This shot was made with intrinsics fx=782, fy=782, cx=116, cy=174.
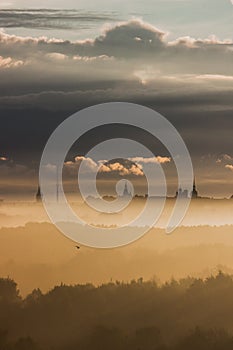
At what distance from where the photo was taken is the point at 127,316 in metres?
42.9

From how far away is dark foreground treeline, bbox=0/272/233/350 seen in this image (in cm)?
4059

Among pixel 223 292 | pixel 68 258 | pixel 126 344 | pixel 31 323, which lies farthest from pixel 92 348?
pixel 68 258

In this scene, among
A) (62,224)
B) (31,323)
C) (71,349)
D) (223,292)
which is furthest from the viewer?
(223,292)

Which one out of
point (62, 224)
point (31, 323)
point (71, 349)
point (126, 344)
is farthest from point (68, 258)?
point (126, 344)

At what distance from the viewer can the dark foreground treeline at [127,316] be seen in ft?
133

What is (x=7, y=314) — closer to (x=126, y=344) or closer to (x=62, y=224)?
(x=126, y=344)

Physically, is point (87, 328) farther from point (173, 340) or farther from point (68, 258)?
point (68, 258)

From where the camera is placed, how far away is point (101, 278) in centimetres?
3938

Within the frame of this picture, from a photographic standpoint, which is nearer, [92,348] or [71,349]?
[71,349]

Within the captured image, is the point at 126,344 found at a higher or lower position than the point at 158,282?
lower

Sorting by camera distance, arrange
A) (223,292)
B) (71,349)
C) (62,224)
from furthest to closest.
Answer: (223,292) < (71,349) < (62,224)

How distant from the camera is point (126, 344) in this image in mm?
44500

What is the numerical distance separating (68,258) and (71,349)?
508cm

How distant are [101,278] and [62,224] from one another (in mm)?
5481
